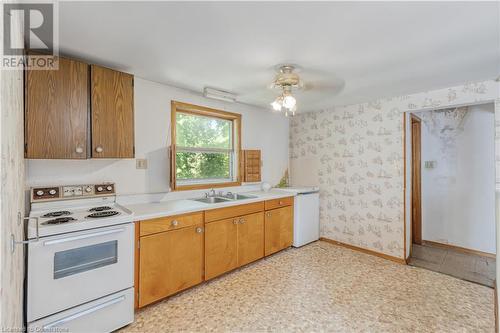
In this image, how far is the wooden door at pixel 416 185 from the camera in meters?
3.80

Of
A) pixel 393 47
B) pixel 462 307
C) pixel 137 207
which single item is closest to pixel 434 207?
pixel 462 307

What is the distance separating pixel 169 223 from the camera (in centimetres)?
225

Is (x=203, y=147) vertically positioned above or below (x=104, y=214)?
above

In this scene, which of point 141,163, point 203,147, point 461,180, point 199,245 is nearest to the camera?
point 199,245

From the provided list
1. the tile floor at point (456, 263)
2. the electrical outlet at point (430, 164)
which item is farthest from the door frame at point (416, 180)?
the tile floor at point (456, 263)

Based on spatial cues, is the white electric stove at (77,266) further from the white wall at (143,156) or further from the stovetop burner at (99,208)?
the white wall at (143,156)

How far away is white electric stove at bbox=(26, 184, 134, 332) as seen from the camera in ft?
5.14

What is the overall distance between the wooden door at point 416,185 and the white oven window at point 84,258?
4.14m

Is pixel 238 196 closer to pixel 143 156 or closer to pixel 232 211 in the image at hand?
pixel 232 211

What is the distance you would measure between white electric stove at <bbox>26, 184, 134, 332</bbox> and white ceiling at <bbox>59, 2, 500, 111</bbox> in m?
1.32

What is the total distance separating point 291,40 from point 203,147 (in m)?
1.92

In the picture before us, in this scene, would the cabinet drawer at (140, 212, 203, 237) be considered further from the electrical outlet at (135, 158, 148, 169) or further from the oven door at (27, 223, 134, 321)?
the electrical outlet at (135, 158, 148, 169)

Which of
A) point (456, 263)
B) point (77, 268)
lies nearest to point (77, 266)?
point (77, 268)

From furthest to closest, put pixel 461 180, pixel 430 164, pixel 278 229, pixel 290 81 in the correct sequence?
pixel 430 164 → pixel 461 180 → pixel 278 229 → pixel 290 81
